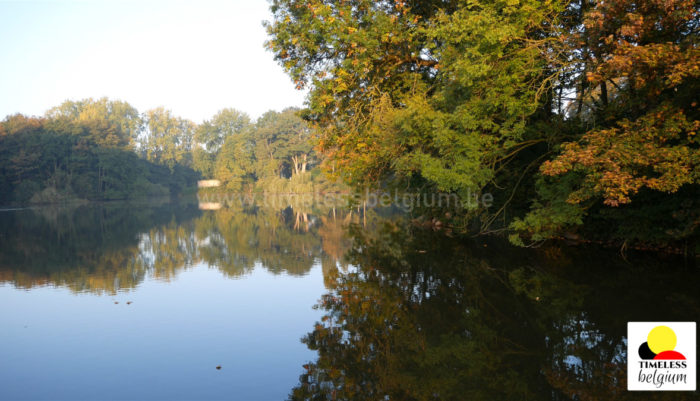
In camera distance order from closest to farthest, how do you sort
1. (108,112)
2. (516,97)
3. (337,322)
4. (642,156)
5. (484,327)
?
(484,327), (337,322), (642,156), (516,97), (108,112)

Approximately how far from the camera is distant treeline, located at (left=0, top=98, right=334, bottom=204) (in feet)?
201

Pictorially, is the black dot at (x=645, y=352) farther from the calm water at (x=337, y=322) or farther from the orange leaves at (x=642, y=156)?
the orange leaves at (x=642, y=156)

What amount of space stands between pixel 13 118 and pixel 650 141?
76.2 meters

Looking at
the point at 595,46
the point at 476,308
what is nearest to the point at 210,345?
the point at 476,308

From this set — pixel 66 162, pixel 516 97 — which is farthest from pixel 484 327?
pixel 66 162

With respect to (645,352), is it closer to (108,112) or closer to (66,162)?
(66,162)

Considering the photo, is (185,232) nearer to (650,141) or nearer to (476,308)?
(476,308)

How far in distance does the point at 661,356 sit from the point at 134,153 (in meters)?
84.4

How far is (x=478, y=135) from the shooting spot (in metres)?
12.4

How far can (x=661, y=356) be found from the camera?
19.6 feet

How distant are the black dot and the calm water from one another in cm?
25

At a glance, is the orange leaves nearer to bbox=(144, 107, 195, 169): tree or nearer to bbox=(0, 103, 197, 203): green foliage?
bbox=(0, 103, 197, 203): green foliage

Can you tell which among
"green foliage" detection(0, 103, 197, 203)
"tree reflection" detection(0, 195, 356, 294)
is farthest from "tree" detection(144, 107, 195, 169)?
"tree reflection" detection(0, 195, 356, 294)

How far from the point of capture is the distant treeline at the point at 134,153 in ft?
201
